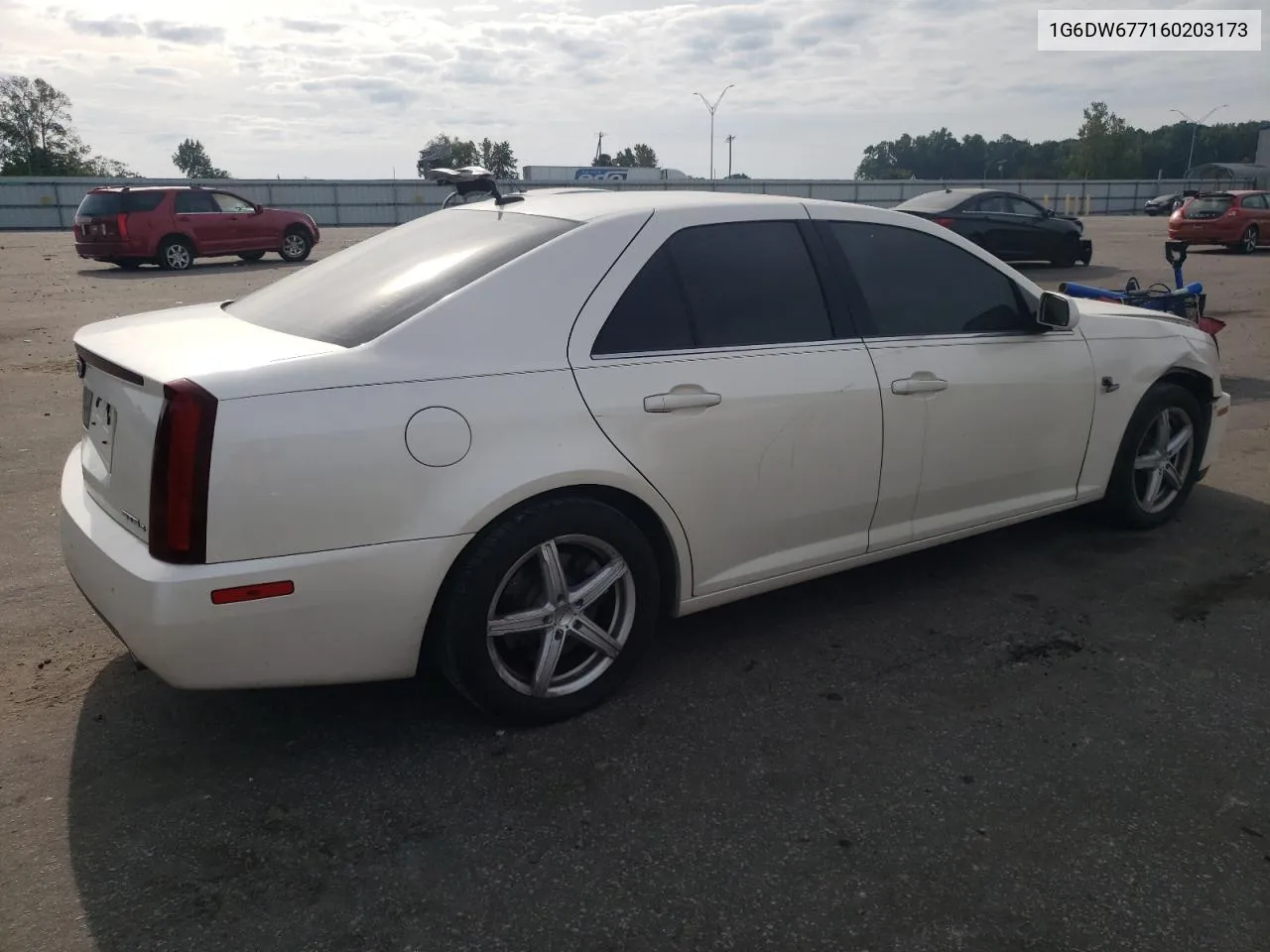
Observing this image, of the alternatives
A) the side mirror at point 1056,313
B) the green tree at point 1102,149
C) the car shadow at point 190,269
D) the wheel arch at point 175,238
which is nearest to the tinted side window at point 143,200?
the wheel arch at point 175,238

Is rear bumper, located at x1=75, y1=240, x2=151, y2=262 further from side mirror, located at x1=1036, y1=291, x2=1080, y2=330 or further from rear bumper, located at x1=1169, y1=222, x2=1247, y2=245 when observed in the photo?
rear bumper, located at x1=1169, y1=222, x2=1247, y2=245

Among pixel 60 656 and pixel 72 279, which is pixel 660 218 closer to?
pixel 60 656

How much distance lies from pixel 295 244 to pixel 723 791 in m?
20.6

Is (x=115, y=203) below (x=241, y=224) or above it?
above

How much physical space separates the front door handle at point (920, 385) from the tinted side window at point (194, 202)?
61.6ft

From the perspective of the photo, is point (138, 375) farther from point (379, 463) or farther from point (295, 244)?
point (295, 244)

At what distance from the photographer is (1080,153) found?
95.6 meters

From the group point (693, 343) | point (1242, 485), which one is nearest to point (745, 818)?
point (693, 343)

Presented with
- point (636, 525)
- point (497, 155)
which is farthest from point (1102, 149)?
point (636, 525)

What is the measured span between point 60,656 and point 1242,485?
19.0 ft

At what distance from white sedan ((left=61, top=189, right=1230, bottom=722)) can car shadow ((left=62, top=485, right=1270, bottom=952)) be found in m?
0.30

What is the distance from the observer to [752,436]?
343 cm

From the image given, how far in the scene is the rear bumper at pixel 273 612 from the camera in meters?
2.63

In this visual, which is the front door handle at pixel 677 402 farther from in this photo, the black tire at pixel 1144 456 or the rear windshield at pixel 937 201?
the rear windshield at pixel 937 201
